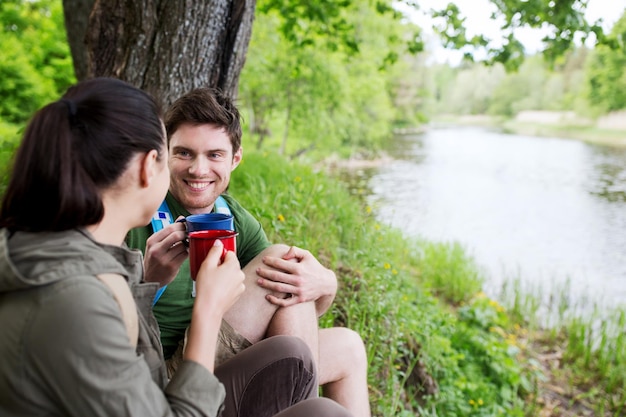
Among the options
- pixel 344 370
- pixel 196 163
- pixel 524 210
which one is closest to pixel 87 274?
pixel 196 163

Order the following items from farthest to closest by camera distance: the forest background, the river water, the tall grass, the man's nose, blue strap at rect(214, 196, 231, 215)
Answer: the river water
the forest background
the tall grass
blue strap at rect(214, 196, 231, 215)
the man's nose

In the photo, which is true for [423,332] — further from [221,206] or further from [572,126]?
[572,126]

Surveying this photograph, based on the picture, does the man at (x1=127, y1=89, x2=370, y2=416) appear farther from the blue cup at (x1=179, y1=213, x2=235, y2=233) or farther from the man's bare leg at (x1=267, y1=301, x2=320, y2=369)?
the blue cup at (x1=179, y1=213, x2=235, y2=233)

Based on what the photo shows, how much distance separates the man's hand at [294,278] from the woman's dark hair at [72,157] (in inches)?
31.5

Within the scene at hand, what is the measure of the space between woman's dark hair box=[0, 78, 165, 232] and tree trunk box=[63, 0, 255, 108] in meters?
1.99

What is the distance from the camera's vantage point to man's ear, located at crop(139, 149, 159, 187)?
3.74 feet

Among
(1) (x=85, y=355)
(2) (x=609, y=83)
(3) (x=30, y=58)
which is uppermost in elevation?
(2) (x=609, y=83)

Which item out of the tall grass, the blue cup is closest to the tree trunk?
the tall grass

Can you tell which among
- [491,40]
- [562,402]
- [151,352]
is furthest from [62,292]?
[491,40]

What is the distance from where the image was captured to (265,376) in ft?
5.22

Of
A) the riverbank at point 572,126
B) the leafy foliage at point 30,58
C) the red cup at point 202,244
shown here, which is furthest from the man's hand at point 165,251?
the riverbank at point 572,126

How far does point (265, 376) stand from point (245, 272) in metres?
0.41

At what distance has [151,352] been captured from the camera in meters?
1.19

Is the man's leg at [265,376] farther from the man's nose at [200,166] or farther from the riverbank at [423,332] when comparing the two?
the riverbank at [423,332]
